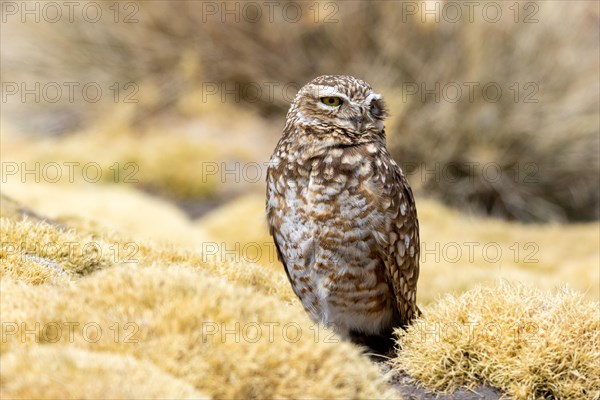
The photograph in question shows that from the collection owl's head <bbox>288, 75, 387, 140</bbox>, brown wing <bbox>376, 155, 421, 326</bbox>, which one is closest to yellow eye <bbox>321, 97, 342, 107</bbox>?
owl's head <bbox>288, 75, 387, 140</bbox>

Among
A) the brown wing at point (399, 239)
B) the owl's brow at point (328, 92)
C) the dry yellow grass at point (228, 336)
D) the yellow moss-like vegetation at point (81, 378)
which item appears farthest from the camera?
the owl's brow at point (328, 92)

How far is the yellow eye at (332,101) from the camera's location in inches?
226

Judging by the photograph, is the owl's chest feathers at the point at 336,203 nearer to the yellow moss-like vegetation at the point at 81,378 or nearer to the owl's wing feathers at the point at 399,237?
the owl's wing feathers at the point at 399,237

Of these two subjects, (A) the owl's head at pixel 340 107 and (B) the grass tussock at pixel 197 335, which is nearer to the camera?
(B) the grass tussock at pixel 197 335

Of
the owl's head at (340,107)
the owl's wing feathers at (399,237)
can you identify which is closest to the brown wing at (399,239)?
the owl's wing feathers at (399,237)

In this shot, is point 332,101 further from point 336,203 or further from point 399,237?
point 399,237

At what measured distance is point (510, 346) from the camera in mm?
5129

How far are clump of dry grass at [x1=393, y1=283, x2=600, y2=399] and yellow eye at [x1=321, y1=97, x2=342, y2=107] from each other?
151cm

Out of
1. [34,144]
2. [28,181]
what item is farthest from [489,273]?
[34,144]

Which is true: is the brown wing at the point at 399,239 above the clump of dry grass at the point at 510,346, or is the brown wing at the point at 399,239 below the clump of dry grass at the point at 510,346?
above

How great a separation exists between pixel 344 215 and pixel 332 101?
32.5 inches

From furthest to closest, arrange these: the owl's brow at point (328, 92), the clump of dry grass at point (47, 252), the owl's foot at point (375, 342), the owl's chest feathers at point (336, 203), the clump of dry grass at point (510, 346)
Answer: the owl's foot at point (375, 342), the owl's brow at point (328, 92), the owl's chest feathers at point (336, 203), the clump of dry grass at point (47, 252), the clump of dry grass at point (510, 346)

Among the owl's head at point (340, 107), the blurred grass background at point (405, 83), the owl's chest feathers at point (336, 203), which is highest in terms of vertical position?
the owl's head at point (340, 107)

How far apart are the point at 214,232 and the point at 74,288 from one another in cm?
999
